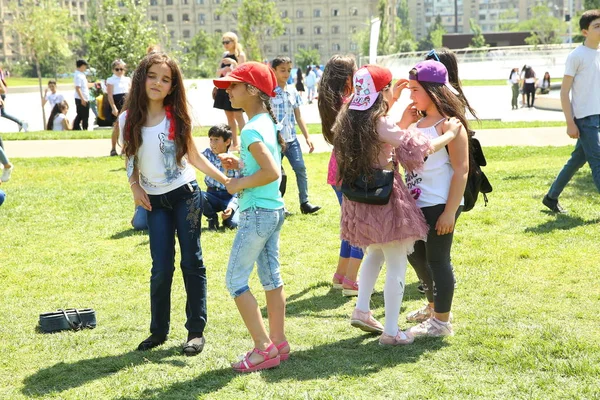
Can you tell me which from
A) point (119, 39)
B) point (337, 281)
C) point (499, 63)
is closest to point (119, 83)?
point (337, 281)

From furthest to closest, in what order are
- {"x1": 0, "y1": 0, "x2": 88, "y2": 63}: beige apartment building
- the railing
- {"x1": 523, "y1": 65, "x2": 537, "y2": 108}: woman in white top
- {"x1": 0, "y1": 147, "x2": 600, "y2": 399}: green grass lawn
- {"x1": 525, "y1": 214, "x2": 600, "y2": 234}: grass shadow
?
{"x1": 0, "y1": 0, "x2": 88, "y2": 63}: beige apartment building, the railing, {"x1": 523, "y1": 65, "x2": 537, "y2": 108}: woman in white top, {"x1": 525, "y1": 214, "x2": 600, "y2": 234}: grass shadow, {"x1": 0, "y1": 147, "x2": 600, "y2": 399}: green grass lawn

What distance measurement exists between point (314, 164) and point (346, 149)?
834 cm

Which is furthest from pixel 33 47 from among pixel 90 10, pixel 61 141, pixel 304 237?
pixel 90 10

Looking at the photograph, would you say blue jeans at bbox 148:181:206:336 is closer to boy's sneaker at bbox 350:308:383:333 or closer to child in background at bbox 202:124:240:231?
boy's sneaker at bbox 350:308:383:333

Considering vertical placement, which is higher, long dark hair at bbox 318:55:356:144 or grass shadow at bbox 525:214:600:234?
long dark hair at bbox 318:55:356:144

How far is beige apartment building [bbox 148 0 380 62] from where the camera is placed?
147 meters

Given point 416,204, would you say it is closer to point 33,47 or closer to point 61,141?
point 61,141

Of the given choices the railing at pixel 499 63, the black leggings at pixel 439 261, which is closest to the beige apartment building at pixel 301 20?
the railing at pixel 499 63

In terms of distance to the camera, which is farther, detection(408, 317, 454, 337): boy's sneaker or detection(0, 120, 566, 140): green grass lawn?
detection(0, 120, 566, 140): green grass lawn

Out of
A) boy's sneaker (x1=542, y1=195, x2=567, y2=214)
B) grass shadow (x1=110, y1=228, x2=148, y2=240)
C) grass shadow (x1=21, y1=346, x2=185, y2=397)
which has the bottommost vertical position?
grass shadow (x1=21, y1=346, x2=185, y2=397)

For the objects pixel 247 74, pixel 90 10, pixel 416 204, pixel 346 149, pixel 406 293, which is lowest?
pixel 406 293

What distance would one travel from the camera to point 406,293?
615cm

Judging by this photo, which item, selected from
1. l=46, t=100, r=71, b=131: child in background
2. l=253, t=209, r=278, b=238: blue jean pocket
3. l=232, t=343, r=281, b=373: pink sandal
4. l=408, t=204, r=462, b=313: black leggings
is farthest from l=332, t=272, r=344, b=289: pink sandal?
l=46, t=100, r=71, b=131: child in background

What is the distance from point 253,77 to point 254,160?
456mm
